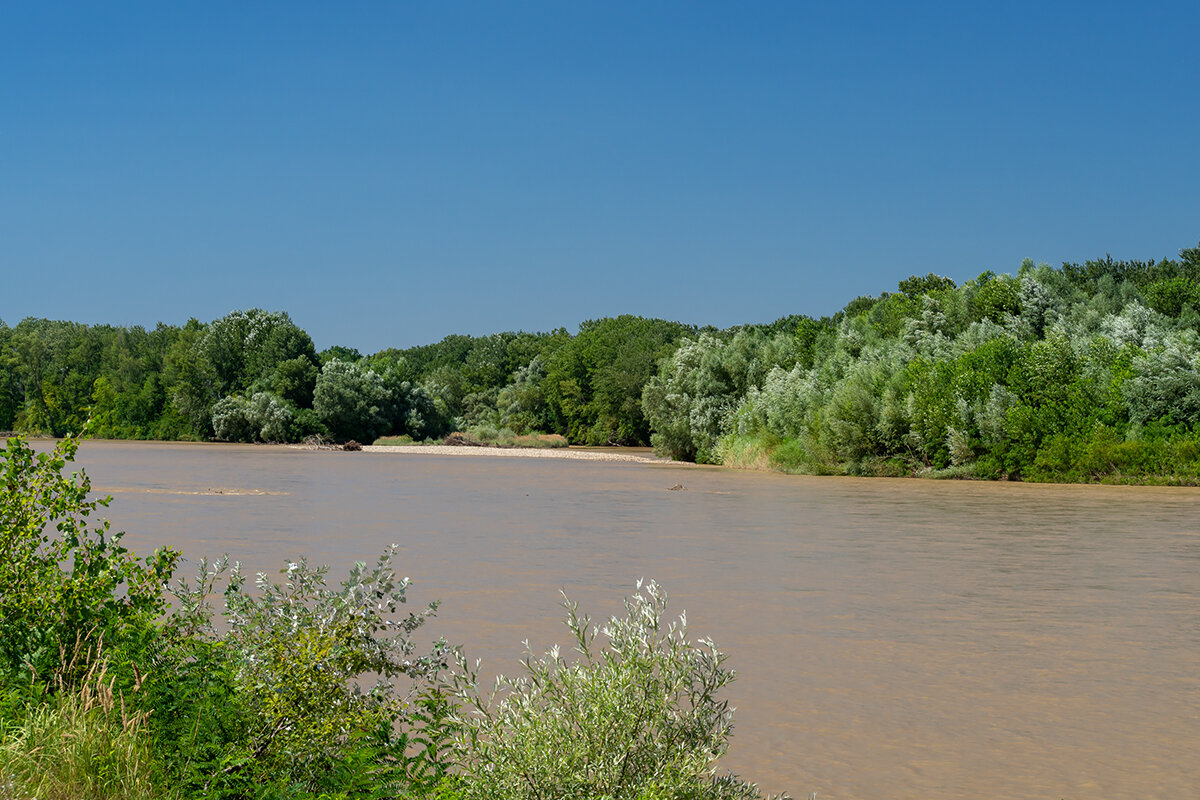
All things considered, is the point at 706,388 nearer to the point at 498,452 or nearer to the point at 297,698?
the point at 498,452

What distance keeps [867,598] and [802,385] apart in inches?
1584

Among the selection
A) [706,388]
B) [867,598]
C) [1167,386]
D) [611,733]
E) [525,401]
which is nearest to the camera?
[611,733]

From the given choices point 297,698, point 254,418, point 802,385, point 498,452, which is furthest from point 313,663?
point 254,418

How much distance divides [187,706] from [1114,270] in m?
83.4

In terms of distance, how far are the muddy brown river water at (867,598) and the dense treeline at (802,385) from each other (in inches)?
245

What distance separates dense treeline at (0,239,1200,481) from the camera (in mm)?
43531

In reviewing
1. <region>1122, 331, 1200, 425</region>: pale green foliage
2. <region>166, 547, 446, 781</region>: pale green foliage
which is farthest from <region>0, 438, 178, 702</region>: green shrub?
<region>1122, 331, 1200, 425</region>: pale green foliage

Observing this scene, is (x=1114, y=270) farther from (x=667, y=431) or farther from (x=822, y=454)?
Answer: (x=822, y=454)

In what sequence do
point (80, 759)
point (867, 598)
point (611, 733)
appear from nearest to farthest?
point (611, 733), point (80, 759), point (867, 598)

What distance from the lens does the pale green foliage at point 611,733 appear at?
487cm

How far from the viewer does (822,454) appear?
49938mm

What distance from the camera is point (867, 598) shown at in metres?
15.2

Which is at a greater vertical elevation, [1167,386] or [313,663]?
[1167,386]

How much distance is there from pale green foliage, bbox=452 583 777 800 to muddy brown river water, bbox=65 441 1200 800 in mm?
2471
